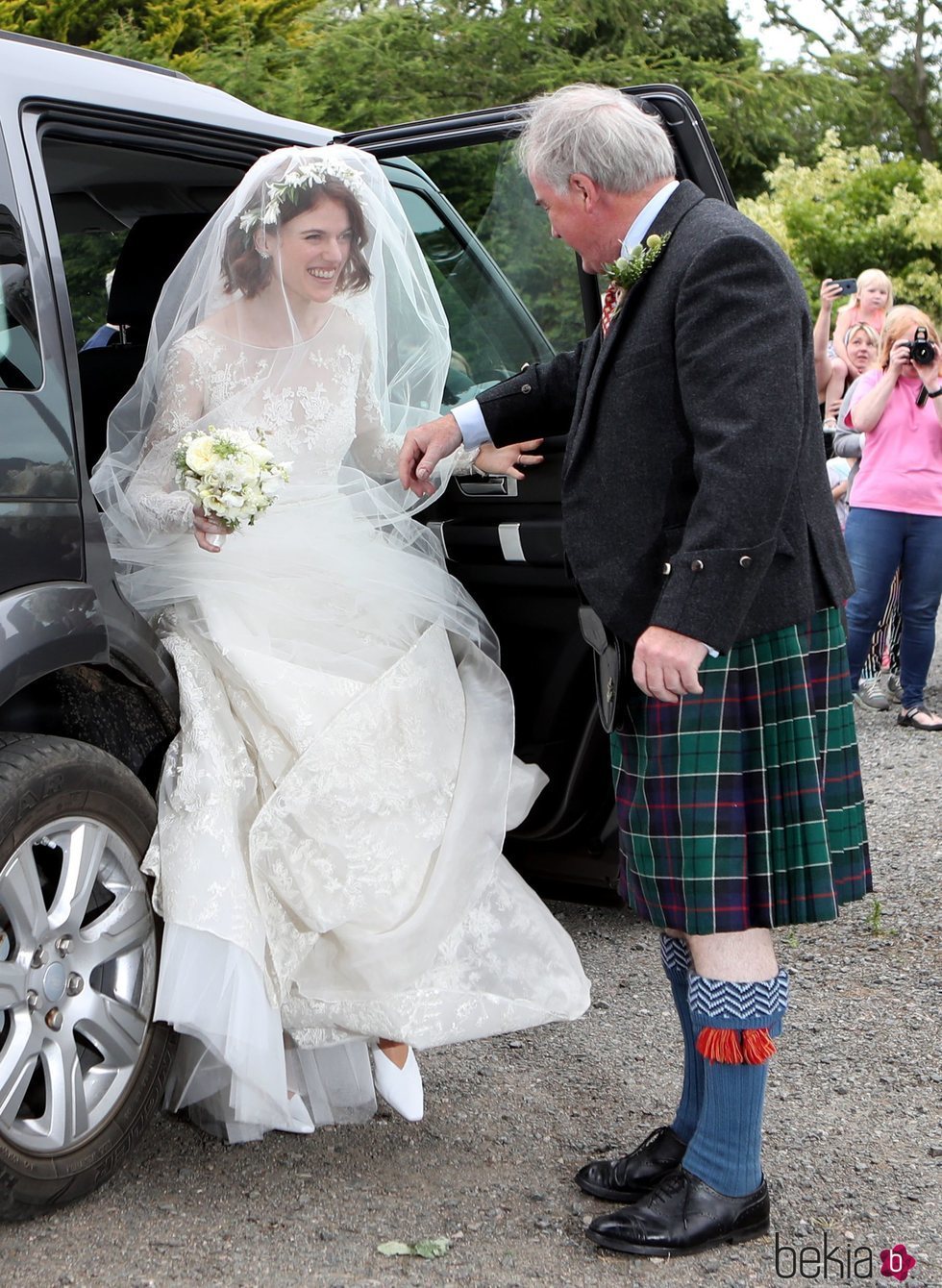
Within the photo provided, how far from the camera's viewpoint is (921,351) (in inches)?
254

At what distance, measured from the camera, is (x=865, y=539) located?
21.9 feet

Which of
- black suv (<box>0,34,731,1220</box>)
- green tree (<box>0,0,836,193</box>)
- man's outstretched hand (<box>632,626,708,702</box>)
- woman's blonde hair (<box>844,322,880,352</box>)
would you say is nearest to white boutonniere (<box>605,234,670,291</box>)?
man's outstretched hand (<box>632,626,708,702</box>)

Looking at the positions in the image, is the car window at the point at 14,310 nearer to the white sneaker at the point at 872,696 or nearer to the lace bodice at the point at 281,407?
the lace bodice at the point at 281,407

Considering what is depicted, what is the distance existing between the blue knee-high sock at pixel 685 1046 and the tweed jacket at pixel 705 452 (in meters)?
0.69

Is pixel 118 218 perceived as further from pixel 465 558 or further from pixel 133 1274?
pixel 133 1274

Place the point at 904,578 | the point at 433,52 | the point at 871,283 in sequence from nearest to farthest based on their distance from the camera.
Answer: the point at 904,578, the point at 871,283, the point at 433,52

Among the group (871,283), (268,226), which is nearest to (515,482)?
(268,226)

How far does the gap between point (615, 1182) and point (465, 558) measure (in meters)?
1.53

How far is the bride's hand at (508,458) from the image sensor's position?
3.17m

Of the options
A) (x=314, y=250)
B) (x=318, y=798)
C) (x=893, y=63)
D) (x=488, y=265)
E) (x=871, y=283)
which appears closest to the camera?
(x=318, y=798)

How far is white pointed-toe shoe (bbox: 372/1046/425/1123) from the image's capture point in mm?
2887

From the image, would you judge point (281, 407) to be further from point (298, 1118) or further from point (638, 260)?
point (298, 1118)

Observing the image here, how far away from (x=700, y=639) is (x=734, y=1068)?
0.80 m

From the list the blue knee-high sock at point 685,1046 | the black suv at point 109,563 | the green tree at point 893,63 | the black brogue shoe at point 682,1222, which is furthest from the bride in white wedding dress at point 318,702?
the green tree at point 893,63
